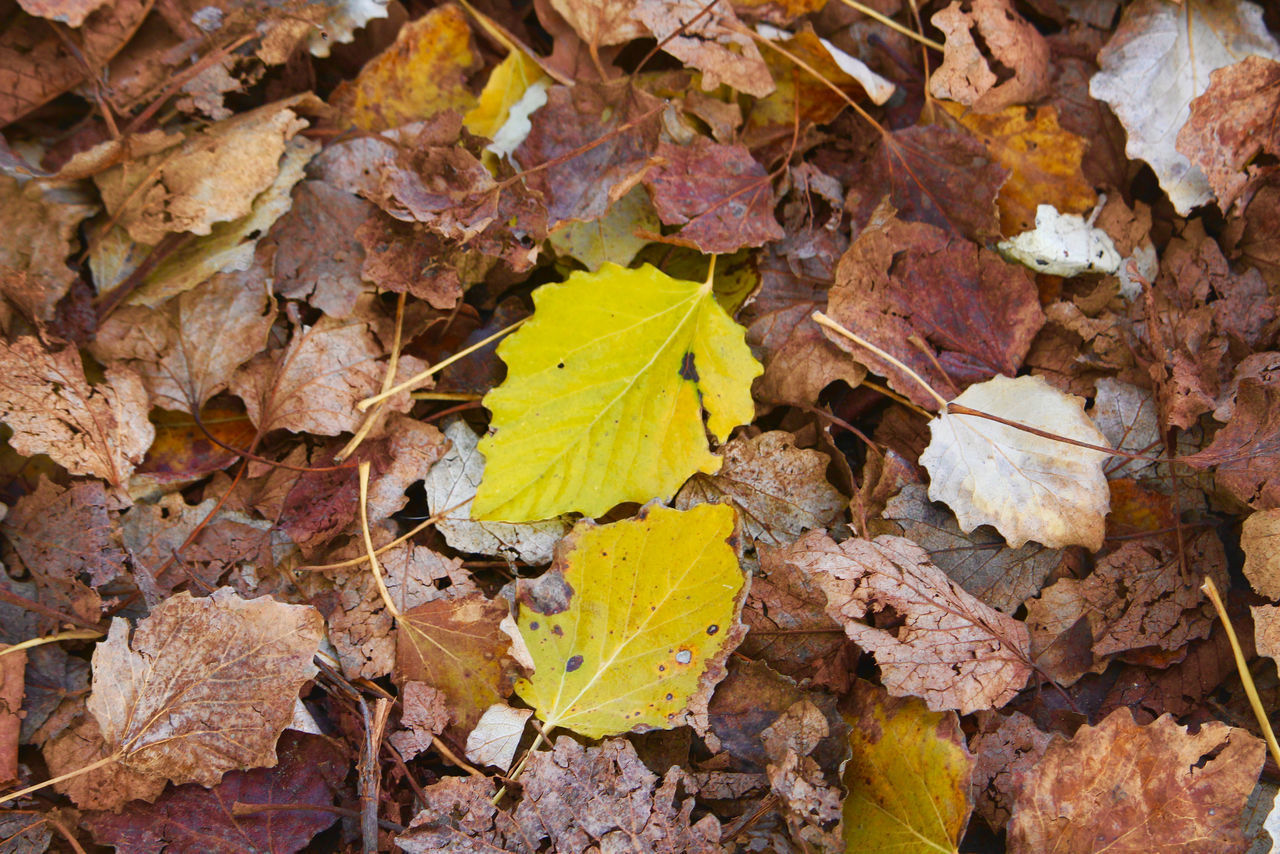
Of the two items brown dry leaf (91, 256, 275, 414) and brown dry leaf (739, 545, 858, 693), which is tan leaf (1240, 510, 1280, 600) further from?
brown dry leaf (91, 256, 275, 414)

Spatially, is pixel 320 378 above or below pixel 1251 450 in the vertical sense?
above

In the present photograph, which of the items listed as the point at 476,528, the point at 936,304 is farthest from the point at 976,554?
the point at 476,528

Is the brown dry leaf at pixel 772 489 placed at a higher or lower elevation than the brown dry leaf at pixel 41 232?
lower

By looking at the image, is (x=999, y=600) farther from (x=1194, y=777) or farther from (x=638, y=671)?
(x=638, y=671)

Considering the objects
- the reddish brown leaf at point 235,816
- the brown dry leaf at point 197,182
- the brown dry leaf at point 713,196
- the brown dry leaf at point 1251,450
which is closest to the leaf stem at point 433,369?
the brown dry leaf at point 713,196

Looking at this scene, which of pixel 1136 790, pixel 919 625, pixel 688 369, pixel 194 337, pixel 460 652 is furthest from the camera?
pixel 194 337

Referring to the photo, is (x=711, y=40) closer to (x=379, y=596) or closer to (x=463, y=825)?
(x=379, y=596)

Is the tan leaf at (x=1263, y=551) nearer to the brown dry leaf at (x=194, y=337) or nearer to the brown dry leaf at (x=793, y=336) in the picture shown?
the brown dry leaf at (x=793, y=336)
